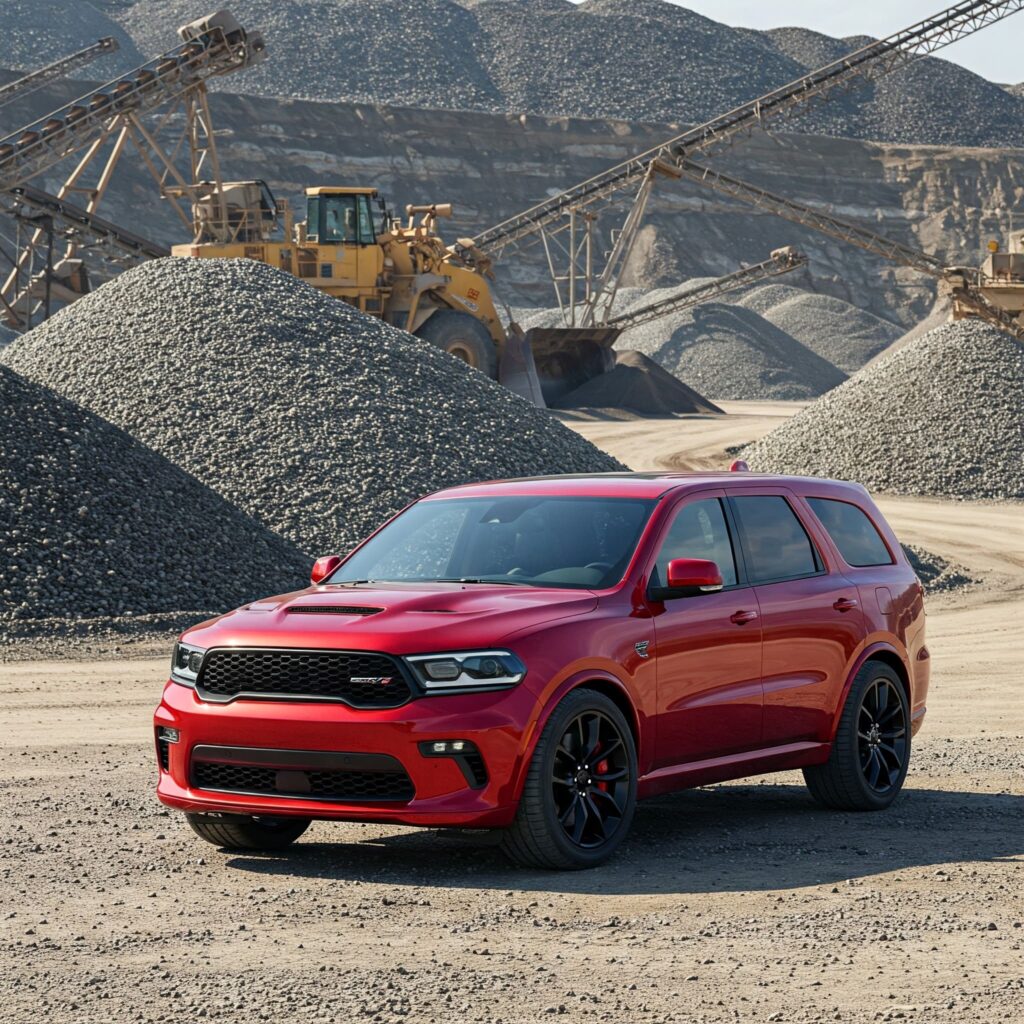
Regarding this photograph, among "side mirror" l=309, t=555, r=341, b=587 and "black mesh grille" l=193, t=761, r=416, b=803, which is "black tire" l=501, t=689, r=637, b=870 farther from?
"side mirror" l=309, t=555, r=341, b=587

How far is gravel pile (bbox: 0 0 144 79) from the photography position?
130 metres

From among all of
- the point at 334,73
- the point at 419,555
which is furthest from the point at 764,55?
the point at 419,555

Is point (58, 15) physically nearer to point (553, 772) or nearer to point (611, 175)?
point (611, 175)

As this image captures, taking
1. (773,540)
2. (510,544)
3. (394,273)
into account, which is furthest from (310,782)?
(394,273)

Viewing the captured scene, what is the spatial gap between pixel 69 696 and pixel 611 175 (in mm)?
46742

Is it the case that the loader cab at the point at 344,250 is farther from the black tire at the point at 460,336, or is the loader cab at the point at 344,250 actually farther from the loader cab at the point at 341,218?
the black tire at the point at 460,336

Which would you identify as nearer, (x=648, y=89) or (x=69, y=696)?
(x=69, y=696)

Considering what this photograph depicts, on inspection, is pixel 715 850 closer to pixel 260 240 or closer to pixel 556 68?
pixel 260 240

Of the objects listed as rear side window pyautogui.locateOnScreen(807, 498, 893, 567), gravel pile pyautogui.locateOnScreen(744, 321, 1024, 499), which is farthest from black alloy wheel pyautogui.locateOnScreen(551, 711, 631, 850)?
gravel pile pyautogui.locateOnScreen(744, 321, 1024, 499)

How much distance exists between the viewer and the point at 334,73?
136 meters

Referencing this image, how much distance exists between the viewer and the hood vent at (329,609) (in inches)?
290

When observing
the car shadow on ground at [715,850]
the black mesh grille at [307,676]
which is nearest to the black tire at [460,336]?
the car shadow on ground at [715,850]

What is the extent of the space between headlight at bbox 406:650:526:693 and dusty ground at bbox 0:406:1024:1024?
32.1 inches

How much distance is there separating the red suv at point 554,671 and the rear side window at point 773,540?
0.01 m
